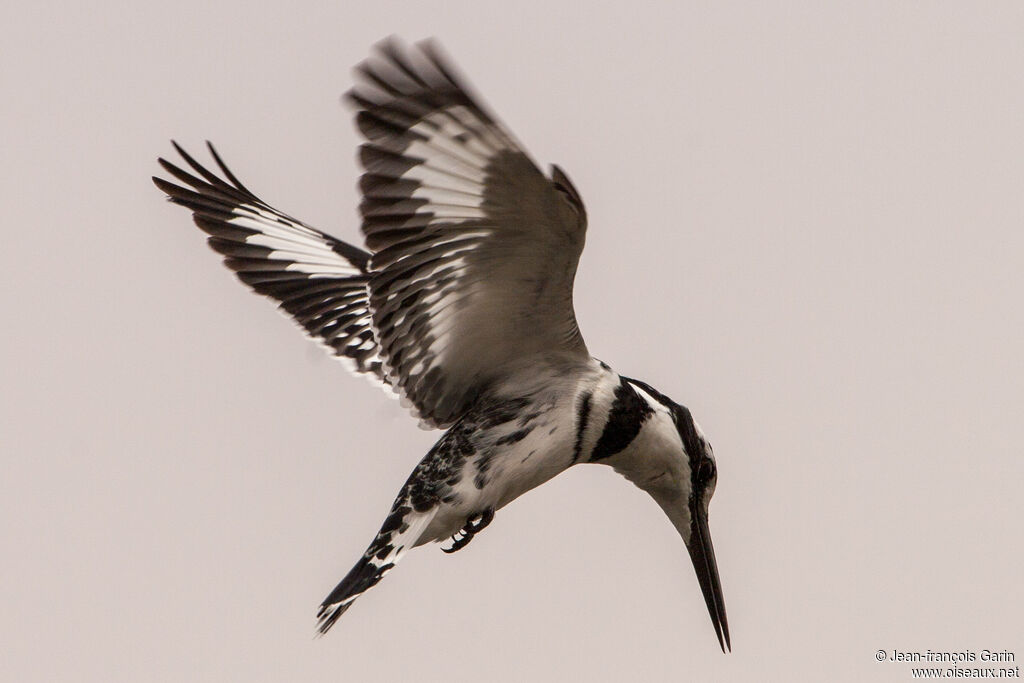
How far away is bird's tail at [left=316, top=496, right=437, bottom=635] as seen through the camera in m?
4.73

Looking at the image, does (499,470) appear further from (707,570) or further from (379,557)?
(707,570)

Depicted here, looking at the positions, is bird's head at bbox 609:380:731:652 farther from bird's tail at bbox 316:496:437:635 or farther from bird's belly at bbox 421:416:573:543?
bird's tail at bbox 316:496:437:635

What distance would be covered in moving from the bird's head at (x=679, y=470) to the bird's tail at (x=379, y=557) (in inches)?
35.3

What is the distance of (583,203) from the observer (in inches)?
163

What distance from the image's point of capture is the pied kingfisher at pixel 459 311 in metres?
3.96

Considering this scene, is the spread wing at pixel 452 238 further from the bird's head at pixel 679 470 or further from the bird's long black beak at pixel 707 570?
the bird's long black beak at pixel 707 570

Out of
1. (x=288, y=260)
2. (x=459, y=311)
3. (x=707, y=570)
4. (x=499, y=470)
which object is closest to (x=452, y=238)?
(x=459, y=311)

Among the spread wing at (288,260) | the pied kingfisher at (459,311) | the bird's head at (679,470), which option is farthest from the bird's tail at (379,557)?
the spread wing at (288,260)

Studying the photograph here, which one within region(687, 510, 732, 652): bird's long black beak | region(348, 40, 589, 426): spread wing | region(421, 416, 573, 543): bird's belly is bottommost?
region(687, 510, 732, 652): bird's long black beak

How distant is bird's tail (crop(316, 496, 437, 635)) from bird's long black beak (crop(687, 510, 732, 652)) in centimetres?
138

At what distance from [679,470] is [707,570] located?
2.36 ft

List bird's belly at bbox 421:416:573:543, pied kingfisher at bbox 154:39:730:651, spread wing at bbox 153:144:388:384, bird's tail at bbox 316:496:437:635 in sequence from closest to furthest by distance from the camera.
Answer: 1. pied kingfisher at bbox 154:39:730:651
2. bird's tail at bbox 316:496:437:635
3. bird's belly at bbox 421:416:573:543
4. spread wing at bbox 153:144:388:384

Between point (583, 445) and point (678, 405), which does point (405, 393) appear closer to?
point (583, 445)

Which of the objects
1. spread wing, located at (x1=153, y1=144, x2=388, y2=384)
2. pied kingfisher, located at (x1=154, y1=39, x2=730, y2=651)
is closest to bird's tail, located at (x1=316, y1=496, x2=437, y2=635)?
pied kingfisher, located at (x1=154, y1=39, x2=730, y2=651)
